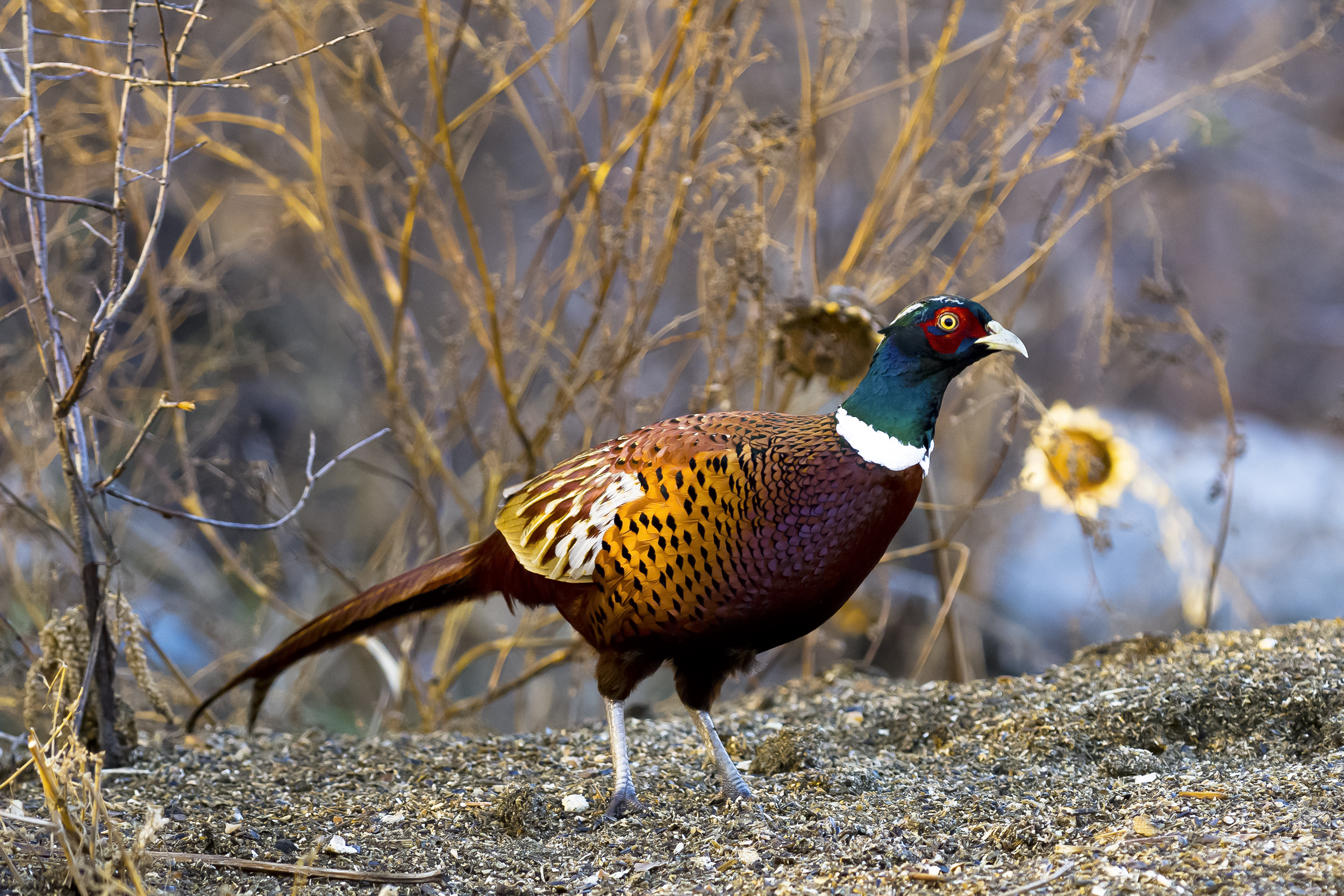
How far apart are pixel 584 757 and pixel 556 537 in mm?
788

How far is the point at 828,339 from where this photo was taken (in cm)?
340

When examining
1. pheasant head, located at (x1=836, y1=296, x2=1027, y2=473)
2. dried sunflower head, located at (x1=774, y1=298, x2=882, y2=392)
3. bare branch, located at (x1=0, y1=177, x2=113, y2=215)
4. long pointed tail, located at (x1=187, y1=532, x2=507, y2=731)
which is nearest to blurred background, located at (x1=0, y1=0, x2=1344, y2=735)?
dried sunflower head, located at (x1=774, y1=298, x2=882, y2=392)

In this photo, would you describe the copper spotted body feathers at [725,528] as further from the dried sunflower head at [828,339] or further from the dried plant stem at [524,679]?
the dried plant stem at [524,679]

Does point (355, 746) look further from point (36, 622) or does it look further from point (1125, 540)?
point (1125, 540)

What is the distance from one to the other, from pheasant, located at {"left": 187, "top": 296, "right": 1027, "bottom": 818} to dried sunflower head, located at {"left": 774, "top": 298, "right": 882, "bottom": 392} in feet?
2.38

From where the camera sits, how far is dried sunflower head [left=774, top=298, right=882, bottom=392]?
333 cm

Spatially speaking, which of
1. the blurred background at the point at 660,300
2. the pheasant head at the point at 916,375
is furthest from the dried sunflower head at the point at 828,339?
the pheasant head at the point at 916,375

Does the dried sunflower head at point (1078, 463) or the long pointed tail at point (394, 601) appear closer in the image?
the long pointed tail at point (394, 601)

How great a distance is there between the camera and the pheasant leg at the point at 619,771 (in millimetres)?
2656

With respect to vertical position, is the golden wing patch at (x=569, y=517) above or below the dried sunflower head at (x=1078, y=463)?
above

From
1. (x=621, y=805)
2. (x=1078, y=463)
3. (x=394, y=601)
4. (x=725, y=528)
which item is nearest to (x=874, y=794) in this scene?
(x=621, y=805)

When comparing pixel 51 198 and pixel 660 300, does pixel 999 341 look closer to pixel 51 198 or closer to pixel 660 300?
pixel 51 198

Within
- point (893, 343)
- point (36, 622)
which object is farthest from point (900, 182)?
point (36, 622)

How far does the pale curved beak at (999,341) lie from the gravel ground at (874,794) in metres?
1.00
